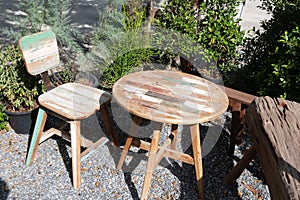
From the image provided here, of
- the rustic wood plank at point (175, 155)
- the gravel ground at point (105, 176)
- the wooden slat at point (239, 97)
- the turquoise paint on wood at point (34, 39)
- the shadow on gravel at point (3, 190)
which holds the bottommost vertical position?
the shadow on gravel at point (3, 190)

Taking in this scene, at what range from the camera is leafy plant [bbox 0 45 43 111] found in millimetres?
2808

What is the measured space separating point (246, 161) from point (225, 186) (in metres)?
0.31

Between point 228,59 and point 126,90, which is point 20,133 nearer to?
point 126,90

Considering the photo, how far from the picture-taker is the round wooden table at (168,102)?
194 centimetres

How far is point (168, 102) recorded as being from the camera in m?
2.07

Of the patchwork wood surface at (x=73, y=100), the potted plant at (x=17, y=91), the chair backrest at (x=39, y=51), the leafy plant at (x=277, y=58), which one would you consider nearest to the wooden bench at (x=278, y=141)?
the leafy plant at (x=277, y=58)

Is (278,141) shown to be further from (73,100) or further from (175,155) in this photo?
(73,100)

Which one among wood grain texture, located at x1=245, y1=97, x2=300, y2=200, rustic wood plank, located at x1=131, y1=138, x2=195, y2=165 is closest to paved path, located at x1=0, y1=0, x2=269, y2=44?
rustic wood plank, located at x1=131, y1=138, x2=195, y2=165

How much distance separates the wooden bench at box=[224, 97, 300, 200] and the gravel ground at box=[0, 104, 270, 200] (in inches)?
31.0

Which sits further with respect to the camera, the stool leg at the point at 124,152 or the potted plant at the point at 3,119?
the potted plant at the point at 3,119

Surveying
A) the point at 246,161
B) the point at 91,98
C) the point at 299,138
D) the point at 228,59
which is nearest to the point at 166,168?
the point at 246,161

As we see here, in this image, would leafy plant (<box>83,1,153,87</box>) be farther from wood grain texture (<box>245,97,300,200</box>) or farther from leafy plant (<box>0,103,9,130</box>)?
wood grain texture (<box>245,97,300,200</box>)

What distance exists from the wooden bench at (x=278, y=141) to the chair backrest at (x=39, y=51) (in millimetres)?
1587

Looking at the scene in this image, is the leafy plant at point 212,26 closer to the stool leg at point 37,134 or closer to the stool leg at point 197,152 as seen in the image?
the stool leg at point 197,152
